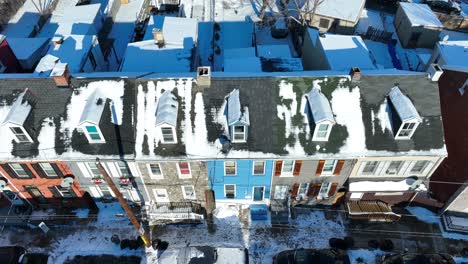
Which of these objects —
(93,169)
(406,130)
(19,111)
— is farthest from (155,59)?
(406,130)

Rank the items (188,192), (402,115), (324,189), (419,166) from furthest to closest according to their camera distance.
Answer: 1. (324,189)
2. (188,192)
3. (419,166)
4. (402,115)

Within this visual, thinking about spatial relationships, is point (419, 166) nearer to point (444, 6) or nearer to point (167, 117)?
point (167, 117)

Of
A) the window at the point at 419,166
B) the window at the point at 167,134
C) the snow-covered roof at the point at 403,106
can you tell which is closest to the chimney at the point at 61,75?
the window at the point at 167,134

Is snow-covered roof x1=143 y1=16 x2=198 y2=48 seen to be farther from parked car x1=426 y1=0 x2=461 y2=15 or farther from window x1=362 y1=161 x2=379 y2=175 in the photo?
parked car x1=426 y1=0 x2=461 y2=15

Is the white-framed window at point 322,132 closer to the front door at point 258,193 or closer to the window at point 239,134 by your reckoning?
the window at point 239,134

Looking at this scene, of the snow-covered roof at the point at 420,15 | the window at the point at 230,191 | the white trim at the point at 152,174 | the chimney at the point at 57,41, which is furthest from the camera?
the snow-covered roof at the point at 420,15

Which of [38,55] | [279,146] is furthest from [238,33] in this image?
[279,146]
